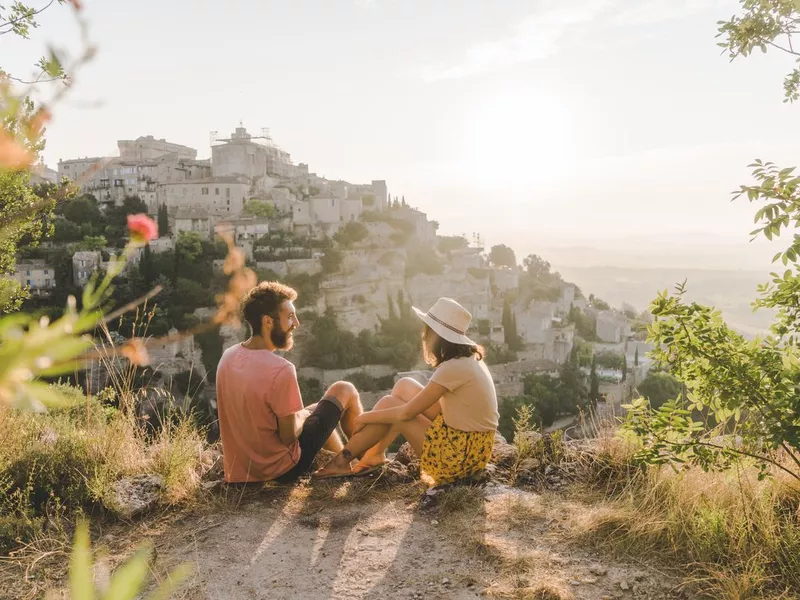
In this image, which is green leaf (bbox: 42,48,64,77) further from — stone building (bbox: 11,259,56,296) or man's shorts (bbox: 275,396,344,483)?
stone building (bbox: 11,259,56,296)

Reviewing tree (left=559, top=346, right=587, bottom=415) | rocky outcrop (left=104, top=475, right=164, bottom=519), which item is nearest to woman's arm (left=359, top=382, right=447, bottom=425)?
rocky outcrop (left=104, top=475, right=164, bottom=519)

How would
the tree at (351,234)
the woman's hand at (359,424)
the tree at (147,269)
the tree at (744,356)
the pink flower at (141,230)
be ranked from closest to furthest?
the pink flower at (141,230) < the tree at (744,356) < the woman's hand at (359,424) < the tree at (147,269) < the tree at (351,234)

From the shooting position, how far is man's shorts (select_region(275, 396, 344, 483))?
2.75 m

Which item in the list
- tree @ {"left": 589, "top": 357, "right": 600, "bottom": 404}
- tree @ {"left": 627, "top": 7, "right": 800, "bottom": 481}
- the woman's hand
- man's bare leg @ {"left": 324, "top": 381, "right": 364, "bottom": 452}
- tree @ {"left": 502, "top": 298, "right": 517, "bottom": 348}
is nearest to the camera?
tree @ {"left": 627, "top": 7, "right": 800, "bottom": 481}

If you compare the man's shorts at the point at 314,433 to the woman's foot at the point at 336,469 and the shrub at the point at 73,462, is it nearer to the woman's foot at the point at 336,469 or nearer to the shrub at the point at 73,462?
the woman's foot at the point at 336,469

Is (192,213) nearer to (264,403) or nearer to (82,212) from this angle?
(82,212)

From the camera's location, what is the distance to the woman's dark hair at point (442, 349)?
109 inches

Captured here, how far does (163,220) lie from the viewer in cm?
3133

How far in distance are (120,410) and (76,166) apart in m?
41.5

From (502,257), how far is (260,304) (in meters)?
46.2

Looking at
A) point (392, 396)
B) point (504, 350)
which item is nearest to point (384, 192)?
point (504, 350)

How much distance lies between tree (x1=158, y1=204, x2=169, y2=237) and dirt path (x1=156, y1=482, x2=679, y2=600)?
100ft

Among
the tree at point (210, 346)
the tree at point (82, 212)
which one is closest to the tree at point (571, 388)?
the tree at point (210, 346)

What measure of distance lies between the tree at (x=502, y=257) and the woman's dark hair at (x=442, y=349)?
4515 cm
